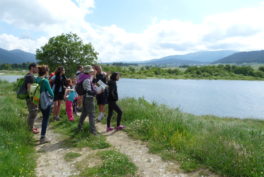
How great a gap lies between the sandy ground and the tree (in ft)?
44.0

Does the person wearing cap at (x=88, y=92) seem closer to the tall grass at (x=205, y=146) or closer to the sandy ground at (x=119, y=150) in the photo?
the sandy ground at (x=119, y=150)

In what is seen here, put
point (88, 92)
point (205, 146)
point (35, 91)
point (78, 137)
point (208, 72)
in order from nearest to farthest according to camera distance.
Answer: point (205, 146) → point (35, 91) → point (88, 92) → point (78, 137) → point (208, 72)

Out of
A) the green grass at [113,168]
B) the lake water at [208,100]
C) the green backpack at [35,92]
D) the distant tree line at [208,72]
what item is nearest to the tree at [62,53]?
the lake water at [208,100]

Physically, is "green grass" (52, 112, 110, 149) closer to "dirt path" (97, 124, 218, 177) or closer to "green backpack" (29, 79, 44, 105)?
"dirt path" (97, 124, 218, 177)

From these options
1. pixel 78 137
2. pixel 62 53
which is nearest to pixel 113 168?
pixel 78 137

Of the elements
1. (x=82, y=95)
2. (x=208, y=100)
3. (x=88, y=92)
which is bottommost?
(x=208, y=100)

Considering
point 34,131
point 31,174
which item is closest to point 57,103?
point 34,131

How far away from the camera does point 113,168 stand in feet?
16.5

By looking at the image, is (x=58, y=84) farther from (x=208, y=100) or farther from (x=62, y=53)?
(x=208, y=100)

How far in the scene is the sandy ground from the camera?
198 inches

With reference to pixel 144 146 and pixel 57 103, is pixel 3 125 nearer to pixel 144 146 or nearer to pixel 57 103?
pixel 57 103

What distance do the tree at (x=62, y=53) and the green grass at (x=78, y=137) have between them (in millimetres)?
11820

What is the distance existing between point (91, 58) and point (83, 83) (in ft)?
47.9

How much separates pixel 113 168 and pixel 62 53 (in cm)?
1667
